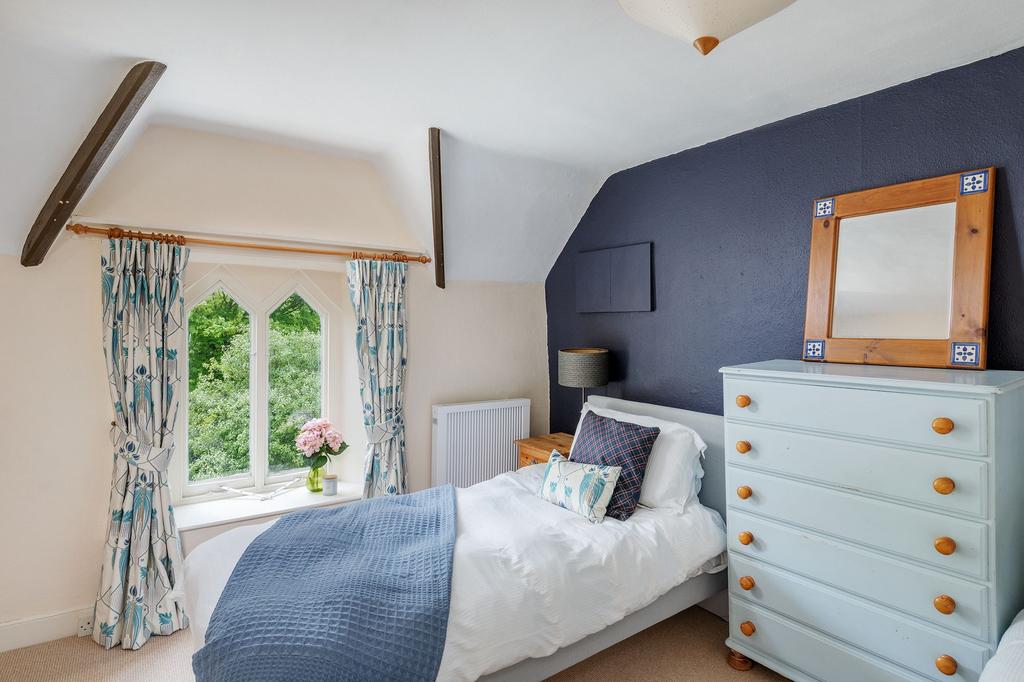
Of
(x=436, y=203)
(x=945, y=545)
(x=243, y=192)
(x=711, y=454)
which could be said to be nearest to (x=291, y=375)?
(x=243, y=192)

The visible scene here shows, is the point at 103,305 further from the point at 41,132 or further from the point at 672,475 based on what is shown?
the point at 672,475

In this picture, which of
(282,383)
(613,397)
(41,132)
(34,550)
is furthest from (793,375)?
(34,550)

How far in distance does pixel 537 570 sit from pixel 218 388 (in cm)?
237

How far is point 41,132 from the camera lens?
7.02 ft

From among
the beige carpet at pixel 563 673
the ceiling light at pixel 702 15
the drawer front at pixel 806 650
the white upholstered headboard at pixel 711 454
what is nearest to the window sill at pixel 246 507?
the beige carpet at pixel 563 673

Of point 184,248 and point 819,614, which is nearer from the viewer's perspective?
point 819,614

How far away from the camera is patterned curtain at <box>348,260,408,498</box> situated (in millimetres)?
3301

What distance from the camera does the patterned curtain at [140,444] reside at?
2559mm

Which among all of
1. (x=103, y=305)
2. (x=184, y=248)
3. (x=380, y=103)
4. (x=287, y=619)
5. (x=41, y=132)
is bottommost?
(x=287, y=619)

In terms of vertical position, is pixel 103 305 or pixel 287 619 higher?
pixel 103 305

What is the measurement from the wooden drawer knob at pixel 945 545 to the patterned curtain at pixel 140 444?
10.6ft

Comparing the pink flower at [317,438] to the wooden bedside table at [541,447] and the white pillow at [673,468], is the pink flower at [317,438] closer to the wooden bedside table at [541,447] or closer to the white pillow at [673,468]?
the wooden bedside table at [541,447]

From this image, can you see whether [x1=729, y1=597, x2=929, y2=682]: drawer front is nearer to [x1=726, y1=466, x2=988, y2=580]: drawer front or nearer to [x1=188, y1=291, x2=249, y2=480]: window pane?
[x1=726, y1=466, x2=988, y2=580]: drawer front

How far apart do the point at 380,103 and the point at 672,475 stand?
224 cm
